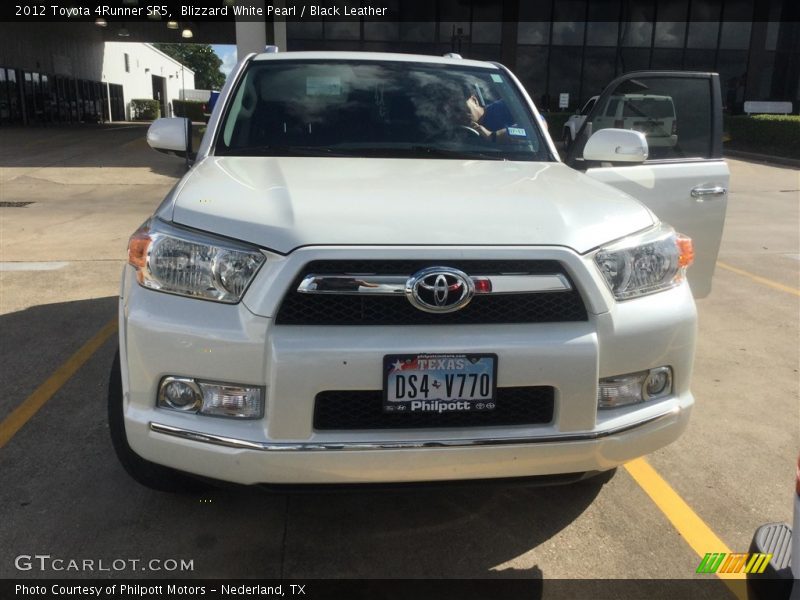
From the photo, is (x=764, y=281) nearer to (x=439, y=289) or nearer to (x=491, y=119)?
(x=491, y=119)

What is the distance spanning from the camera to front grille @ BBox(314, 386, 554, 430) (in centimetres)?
221

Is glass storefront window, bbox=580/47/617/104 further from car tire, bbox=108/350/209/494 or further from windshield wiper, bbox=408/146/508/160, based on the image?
car tire, bbox=108/350/209/494

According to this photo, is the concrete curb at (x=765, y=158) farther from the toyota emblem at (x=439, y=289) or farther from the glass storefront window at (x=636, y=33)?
the toyota emblem at (x=439, y=289)

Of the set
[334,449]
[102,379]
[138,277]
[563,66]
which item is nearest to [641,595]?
[334,449]

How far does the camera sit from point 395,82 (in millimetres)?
3770

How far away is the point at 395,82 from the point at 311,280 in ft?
6.38

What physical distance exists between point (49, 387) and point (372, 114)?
7.66 ft

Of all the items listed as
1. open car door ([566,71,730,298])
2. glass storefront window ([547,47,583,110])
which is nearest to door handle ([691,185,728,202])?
open car door ([566,71,730,298])

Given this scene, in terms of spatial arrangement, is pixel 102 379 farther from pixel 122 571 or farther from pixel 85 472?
pixel 122 571

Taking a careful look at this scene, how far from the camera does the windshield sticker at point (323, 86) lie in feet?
12.0

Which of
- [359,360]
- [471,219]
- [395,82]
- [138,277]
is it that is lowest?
[359,360]

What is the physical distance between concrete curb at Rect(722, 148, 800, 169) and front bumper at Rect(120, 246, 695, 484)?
759 inches

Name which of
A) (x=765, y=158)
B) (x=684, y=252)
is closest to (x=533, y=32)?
(x=765, y=158)

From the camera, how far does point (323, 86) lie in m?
3.68
